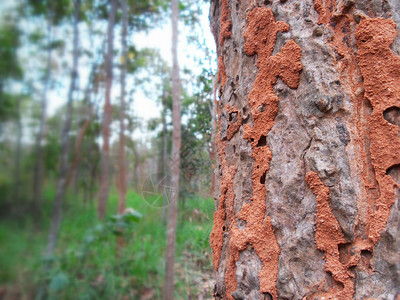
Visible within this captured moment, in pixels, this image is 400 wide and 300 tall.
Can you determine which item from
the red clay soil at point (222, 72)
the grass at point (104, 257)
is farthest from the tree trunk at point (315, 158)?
the grass at point (104, 257)

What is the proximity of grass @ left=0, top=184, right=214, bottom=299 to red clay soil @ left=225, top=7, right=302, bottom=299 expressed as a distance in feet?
0.91

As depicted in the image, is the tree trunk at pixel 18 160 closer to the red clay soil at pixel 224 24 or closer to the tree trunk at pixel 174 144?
the red clay soil at pixel 224 24

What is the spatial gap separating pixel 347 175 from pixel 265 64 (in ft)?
1.04

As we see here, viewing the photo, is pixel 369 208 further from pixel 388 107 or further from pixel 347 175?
pixel 388 107

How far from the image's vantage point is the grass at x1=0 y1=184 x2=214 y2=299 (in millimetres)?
924

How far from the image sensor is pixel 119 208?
9.70 feet

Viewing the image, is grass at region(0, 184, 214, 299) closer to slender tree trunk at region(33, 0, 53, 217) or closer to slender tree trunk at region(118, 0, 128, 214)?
slender tree trunk at region(33, 0, 53, 217)

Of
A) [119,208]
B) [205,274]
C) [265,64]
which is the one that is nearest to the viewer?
[265,64]

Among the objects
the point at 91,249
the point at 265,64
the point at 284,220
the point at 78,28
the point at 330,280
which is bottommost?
the point at 91,249

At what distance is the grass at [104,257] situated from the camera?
3.03ft

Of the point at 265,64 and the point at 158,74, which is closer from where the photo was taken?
the point at 265,64

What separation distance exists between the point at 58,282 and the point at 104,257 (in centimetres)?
83

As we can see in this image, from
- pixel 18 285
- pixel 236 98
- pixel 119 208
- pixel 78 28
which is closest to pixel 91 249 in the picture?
pixel 119 208

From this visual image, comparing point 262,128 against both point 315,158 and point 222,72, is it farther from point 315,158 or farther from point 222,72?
point 222,72
